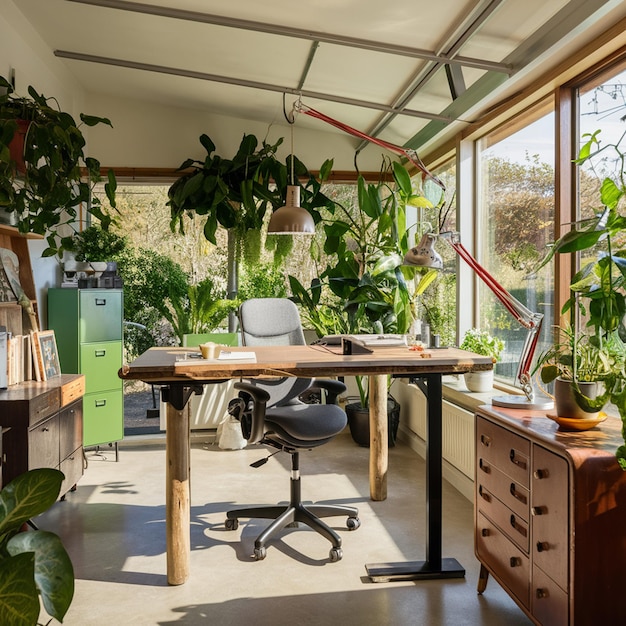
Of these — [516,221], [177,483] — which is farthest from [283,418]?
[516,221]

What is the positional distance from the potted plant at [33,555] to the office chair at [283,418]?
6.39 ft

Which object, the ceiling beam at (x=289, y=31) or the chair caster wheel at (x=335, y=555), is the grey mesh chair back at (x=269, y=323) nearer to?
the chair caster wheel at (x=335, y=555)

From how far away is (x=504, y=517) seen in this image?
8.27 ft

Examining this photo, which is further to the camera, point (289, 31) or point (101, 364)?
point (101, 364)

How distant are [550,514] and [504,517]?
0.41m

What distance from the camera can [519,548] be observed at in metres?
2.37

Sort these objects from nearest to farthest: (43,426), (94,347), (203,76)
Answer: (43,426) → (203,76) → (94,347)

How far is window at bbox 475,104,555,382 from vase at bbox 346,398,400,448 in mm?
1161

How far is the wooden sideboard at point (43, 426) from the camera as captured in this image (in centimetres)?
329

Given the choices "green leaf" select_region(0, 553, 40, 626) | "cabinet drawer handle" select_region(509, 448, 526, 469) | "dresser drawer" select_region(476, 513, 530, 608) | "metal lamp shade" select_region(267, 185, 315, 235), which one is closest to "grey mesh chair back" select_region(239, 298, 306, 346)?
"metal lamp shade" select_region(267, 185, 315, 235)

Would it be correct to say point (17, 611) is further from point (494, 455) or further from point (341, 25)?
point (341, 25)

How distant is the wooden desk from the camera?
2.85 meters

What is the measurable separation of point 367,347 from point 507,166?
1568 mm

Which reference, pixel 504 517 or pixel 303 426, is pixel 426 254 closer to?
pixel 303 426
